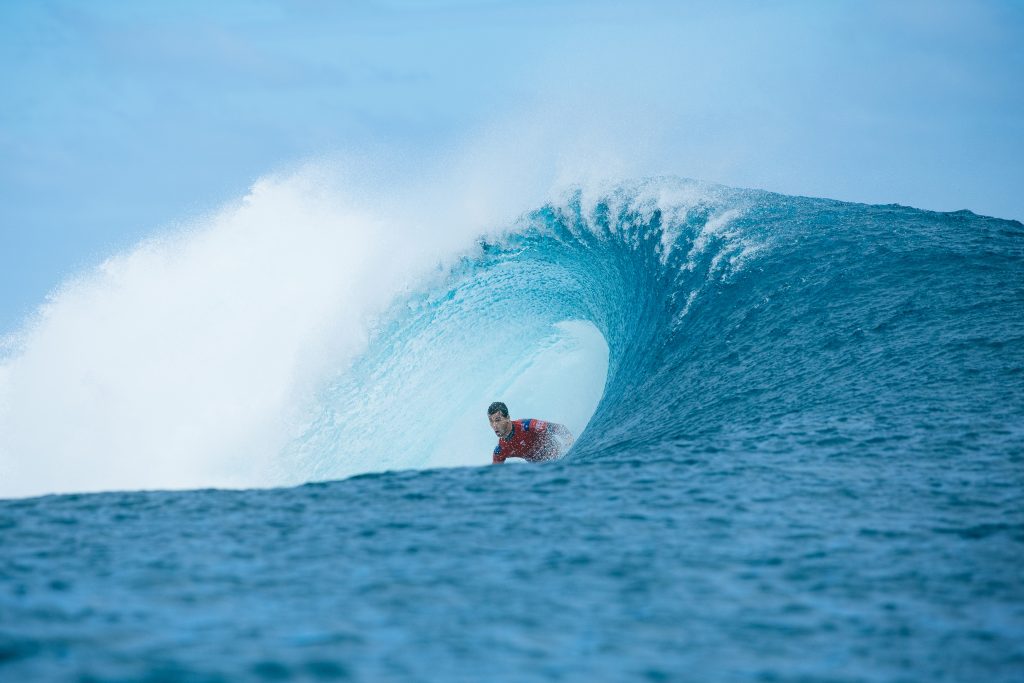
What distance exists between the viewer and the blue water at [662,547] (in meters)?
1.71

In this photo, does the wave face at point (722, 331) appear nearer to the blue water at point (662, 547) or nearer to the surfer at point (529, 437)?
the blue water at point (662, 547)

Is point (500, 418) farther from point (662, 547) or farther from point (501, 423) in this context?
point (662, 547)

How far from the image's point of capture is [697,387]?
17.1ft

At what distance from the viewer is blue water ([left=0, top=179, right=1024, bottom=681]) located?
171cm

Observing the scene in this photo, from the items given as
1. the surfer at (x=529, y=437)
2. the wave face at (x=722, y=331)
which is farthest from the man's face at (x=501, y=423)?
the wave face at (x=722, y=331)

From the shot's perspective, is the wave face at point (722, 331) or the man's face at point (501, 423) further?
the man's face at point (501, 423)

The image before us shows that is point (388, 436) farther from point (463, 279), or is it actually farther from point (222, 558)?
point (222, 558)

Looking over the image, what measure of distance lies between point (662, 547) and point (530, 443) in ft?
13.6

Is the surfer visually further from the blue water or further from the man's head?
the blue water

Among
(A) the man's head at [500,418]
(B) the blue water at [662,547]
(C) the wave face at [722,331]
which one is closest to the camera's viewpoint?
(B) the blue water at [662,547]

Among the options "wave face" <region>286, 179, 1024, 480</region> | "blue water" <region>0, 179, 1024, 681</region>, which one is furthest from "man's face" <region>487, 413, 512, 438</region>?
"blue water" <region>0, 179, 1024, 681</region>

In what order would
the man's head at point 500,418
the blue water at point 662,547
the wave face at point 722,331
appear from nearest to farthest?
1. the blue water at point 662,547
2. the wave face at point 722,331
3. the man's head at point 500,418

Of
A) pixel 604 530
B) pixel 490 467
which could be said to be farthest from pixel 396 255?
pixel 604 530

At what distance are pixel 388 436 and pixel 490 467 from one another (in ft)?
24.7
